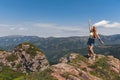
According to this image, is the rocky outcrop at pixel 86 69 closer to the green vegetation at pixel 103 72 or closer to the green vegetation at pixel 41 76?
the green vegetation at pixel 103 72

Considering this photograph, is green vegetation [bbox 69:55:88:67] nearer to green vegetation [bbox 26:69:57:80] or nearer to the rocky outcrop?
the rocky outcrop

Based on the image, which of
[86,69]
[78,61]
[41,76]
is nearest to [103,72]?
[86,69]

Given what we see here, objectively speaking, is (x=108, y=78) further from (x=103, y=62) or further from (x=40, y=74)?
(x=40, y=74)

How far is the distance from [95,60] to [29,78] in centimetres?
1453

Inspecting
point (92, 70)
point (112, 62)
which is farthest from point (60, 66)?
point (112, 62)

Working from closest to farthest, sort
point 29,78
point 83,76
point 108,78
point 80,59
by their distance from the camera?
1. point 29,78
2. point 83,76
3. point 108,78
4. point 80,59

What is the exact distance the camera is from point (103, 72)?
41344 mm

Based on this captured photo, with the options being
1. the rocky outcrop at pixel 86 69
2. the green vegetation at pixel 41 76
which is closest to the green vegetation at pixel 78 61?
the rocky outcrop at pixel 86 69

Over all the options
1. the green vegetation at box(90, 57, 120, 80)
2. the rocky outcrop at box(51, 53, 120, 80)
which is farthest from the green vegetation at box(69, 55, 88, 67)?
the green vegetation at box(90, 57, 120, 80)

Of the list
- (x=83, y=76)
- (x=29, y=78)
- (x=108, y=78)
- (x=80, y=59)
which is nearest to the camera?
(x=29, y=78)

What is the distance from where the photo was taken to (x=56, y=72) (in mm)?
35688

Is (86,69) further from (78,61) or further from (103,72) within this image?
(103,72)

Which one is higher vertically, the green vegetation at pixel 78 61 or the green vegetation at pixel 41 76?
the green vegetation at pixel 78 61

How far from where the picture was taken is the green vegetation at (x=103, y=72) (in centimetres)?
4050
